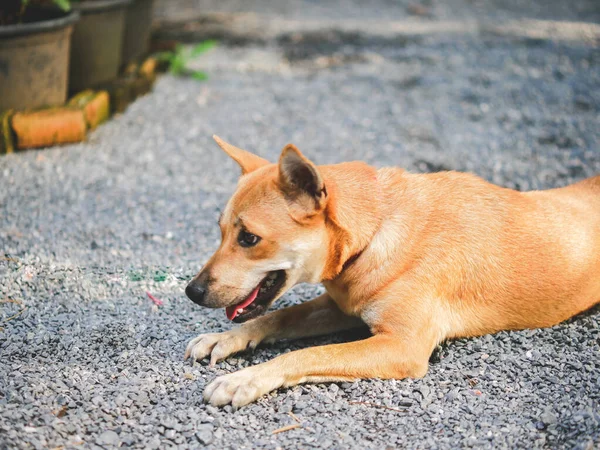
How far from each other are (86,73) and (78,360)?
14.9 ft

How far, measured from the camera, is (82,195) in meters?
5.50

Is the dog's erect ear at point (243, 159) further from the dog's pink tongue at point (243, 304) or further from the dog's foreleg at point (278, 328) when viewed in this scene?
the dog's foreleg at point (278, 328)

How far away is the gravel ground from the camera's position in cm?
305

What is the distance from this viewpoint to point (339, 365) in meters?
3.28

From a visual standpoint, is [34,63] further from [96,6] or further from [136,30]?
[136,30]

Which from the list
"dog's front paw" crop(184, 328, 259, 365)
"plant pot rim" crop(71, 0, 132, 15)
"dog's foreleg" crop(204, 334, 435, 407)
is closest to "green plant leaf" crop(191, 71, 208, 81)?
"plant pot rim" crop(71, 0, 132, 15)

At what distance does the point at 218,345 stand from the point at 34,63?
151 inches

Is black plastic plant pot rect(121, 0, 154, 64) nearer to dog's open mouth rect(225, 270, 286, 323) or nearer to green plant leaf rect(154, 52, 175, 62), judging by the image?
green plant leaf rect(154, 52, 175, 62)

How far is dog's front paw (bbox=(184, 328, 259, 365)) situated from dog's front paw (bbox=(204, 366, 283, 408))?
0.30 m

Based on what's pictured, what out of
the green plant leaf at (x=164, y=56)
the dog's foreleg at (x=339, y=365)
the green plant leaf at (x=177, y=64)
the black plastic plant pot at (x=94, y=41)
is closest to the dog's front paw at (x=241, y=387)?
the dog's foreleg at (x=339, y=365)

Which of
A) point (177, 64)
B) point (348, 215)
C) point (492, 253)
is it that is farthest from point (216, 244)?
point (177, 64)

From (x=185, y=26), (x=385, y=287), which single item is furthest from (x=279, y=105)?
(x=385, y=287)

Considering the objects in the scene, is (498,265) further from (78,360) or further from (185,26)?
(185,26)

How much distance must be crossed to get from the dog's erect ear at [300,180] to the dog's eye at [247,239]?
0.28 metres
